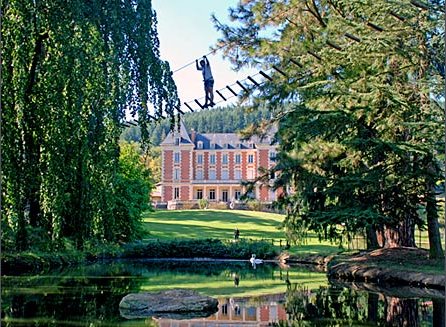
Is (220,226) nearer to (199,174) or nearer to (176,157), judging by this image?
(176,157)

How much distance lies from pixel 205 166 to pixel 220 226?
17.1m

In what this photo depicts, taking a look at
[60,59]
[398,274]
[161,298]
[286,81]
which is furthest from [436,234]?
[60,59]

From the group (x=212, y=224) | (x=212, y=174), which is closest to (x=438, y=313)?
(x=212, y=224)

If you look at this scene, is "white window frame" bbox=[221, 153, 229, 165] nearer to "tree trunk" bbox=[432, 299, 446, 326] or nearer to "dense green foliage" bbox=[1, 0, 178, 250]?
"tree trunk" bbox=[432, 299, 446, 326]

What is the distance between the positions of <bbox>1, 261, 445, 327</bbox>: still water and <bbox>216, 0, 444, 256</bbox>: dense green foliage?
5.92ft

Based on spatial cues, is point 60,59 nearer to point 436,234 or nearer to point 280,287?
point 280,287

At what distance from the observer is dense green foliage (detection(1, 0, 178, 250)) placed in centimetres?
538

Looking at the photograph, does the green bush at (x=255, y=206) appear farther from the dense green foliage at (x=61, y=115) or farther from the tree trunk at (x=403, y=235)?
the dense green foliage at (x=61, y=115)

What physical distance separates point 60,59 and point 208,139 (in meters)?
43.6

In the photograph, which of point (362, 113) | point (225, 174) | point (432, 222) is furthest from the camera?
point (225, 174)

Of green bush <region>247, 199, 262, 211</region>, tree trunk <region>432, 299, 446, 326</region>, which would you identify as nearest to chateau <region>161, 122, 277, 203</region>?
green bush <region>247, 199, 262, 211</region>

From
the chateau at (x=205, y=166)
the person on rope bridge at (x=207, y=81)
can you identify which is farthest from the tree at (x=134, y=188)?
the chateau at (x=205, y=166)

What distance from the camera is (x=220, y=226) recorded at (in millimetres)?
32031

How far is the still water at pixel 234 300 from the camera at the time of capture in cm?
706
